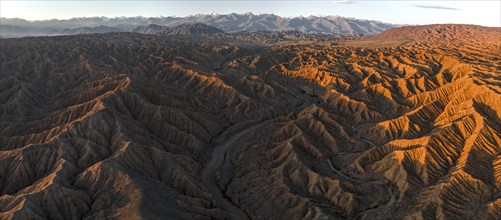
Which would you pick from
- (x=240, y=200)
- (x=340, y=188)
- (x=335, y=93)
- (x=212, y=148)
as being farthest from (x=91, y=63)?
(x=340, y=188)

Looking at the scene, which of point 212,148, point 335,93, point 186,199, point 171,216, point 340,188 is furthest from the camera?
point 335,93

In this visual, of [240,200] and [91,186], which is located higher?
[91,186]

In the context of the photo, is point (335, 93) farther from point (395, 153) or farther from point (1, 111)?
point (1, 111)

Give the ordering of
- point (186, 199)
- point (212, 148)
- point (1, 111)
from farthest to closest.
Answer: point (1, 111), point (212, 148), point (186, 199)

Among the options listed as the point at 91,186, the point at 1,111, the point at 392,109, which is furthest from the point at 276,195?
the point at 1,111

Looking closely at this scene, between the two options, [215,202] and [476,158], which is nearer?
[215,202]

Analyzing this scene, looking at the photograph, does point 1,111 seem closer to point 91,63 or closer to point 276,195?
point 91,63
